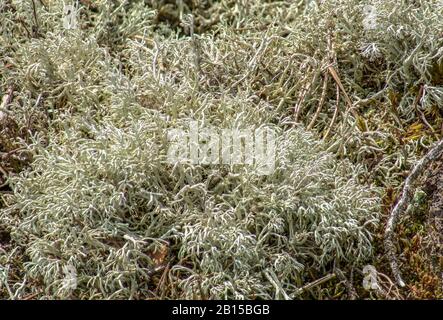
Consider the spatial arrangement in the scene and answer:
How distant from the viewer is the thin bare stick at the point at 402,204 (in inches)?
124

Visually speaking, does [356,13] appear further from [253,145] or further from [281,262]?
[281,262]

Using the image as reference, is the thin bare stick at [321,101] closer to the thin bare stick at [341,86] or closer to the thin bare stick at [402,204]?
the thin bare stick at [341,86]

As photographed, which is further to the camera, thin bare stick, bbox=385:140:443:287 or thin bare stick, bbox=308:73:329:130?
thin bare stick, bbox=308:73:329:130

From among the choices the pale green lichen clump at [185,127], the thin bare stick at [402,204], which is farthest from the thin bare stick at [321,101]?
the thin bare stick at [402,204]

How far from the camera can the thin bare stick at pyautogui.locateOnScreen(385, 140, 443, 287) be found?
314 centimetres

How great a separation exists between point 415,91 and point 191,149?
99 cm

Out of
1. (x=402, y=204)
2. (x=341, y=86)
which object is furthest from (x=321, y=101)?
(x=402, y=204)

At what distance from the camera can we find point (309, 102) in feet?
11.9

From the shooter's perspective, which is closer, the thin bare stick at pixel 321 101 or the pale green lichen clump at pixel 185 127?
the pale green lichen clump at pixel 185 127

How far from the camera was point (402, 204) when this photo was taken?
327cm

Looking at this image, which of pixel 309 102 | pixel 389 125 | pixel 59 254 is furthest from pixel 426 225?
pixel 59 254

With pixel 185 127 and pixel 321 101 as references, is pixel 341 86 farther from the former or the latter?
pixel 185 127

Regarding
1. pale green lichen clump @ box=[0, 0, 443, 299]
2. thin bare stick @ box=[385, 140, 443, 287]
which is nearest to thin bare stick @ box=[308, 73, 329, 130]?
pale green lichen clump @ box=[0, 0, 443, 299]

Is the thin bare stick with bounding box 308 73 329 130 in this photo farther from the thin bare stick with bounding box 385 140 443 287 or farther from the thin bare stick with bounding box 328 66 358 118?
the thin bare stick with bounding box 385 140 443 287
